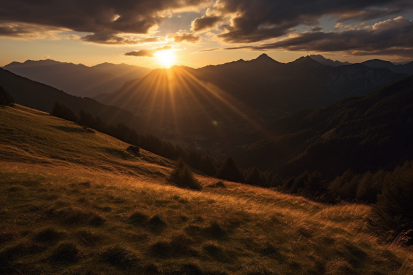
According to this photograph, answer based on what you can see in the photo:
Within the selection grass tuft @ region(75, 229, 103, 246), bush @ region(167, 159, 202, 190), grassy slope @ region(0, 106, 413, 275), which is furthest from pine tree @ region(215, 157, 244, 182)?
grass tuft @ region(75, 229, 103, 246)

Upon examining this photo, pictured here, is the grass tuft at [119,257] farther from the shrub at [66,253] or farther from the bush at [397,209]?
the bush at [397,209]

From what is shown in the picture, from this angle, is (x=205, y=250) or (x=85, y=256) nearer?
(x=85, y=256)

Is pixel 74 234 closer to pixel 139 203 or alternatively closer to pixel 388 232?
pixel 139 203

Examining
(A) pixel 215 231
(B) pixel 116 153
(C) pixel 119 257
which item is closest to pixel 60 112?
(B) pixel 116 153

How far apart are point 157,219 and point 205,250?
3.81 m

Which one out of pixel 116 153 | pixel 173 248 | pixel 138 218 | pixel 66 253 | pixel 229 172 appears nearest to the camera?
pixel 66 253

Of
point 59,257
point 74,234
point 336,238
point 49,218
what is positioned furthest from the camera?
point 336,238

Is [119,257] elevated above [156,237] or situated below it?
above

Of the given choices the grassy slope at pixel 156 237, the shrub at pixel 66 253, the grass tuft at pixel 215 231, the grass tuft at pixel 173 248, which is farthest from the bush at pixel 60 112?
the grass tuft at pixel 173 248

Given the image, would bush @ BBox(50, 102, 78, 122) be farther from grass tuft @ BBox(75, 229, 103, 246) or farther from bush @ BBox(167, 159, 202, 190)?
grass tuft @ BBox(75, 229, 103, 246)

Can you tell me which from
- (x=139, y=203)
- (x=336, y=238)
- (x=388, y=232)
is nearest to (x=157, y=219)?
(x=139, y=203)

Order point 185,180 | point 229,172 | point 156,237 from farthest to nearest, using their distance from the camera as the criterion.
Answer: point 229,172, point 185,180, point 156,237

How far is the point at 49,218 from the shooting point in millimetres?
10844

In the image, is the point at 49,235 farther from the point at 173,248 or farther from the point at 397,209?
the point at 397,209
